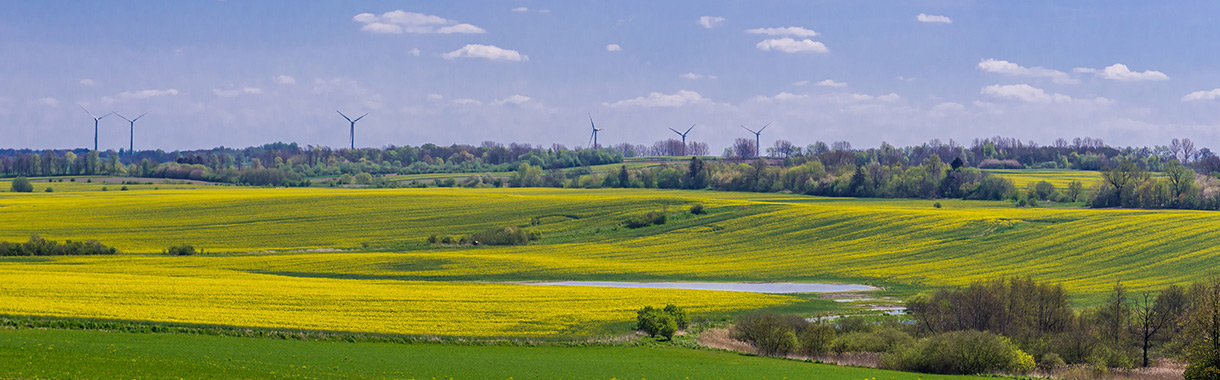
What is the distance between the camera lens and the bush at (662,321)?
148 ft

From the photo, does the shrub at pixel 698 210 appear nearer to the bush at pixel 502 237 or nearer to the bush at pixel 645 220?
the bush at pixel 645 220

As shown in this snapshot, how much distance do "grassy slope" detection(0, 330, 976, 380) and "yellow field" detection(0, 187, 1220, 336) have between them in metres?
5.94

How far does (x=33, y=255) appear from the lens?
3039 inches

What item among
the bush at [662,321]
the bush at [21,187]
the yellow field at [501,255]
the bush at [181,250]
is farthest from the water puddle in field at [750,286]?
the bush at [21,187]

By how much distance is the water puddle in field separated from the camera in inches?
2643

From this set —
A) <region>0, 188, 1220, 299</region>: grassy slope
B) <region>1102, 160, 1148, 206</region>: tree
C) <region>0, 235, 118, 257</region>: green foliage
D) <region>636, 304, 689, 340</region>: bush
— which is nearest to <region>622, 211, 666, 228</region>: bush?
<region>0, 188, 1220, 299</region>: grassy slope

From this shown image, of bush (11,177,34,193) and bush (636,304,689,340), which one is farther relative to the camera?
bush (11,177,34,193)

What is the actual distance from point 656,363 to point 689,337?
9.55 meters

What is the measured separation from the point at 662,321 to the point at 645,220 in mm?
60481

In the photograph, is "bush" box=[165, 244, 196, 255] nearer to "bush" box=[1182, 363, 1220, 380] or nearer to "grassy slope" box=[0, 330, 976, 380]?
"grassy slope" box=[0, 330, 976, 380]

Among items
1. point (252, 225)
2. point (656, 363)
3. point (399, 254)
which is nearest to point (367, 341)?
point (656, 363)

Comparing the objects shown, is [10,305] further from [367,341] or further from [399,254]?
[399,254]

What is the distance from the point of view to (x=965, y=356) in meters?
36.4

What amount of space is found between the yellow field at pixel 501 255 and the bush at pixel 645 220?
2.00 meters
